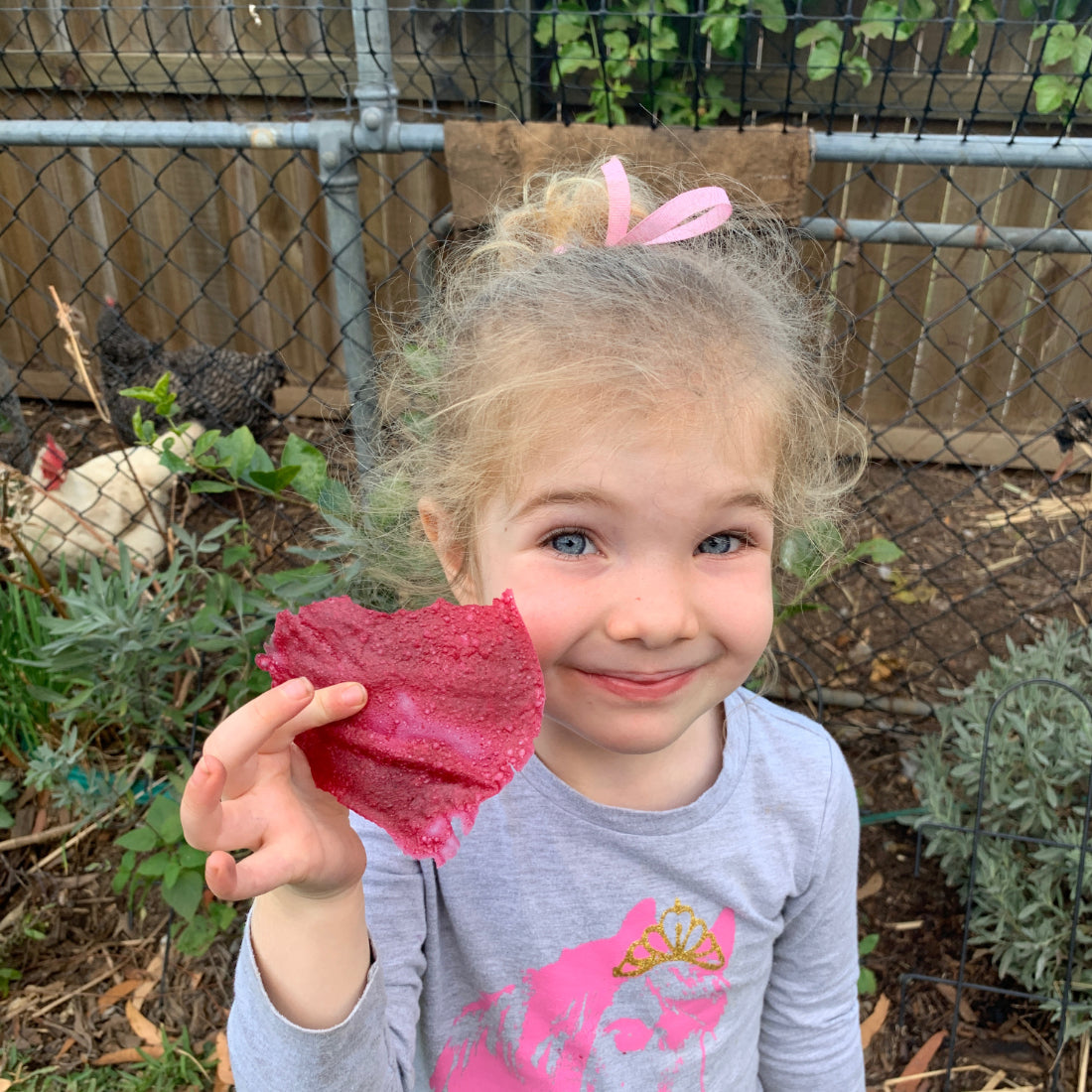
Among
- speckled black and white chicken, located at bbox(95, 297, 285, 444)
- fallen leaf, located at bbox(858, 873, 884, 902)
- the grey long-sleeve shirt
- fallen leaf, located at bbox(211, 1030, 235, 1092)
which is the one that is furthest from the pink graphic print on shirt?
speckled black and white chicken, located at bbox(95, 297, 285, 444)

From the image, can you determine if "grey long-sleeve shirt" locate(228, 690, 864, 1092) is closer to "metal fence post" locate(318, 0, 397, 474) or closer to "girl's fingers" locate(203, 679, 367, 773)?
"girl's fingers" locate(203, 679, 367, 773)

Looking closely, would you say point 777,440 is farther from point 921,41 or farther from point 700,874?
point 921,41

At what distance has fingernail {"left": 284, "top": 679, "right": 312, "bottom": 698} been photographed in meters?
0.85

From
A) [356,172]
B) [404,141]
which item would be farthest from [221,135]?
[404,141]

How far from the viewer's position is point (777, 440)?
1.26 metres

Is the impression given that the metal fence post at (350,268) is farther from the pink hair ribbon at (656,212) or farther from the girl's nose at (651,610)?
the girl's nose at (651,610)

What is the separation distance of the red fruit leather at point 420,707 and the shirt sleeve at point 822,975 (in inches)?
28.1

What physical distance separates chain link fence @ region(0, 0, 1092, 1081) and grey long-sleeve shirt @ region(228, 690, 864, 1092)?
1770 mm

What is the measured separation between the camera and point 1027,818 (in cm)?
226

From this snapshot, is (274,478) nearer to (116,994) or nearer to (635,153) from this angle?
(635,153)

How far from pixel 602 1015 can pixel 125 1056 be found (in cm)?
157

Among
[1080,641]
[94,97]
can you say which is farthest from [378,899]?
[94,97]

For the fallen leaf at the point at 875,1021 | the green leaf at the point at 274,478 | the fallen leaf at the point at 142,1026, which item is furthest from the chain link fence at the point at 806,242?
the fallen leaf at the point at 142,1026

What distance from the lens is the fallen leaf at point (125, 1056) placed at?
2275 millimetres
